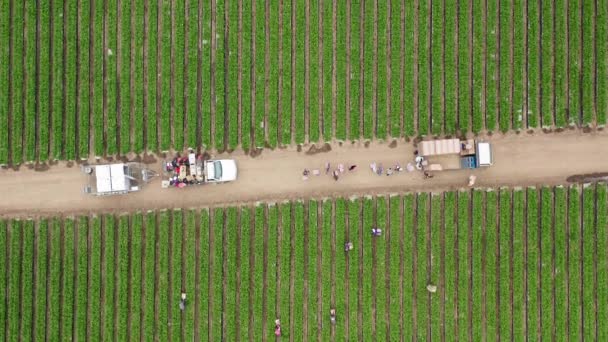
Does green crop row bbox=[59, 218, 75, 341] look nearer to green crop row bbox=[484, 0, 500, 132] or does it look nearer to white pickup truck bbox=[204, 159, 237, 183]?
white pickup truck bbox=[204, 159, 237, 183]

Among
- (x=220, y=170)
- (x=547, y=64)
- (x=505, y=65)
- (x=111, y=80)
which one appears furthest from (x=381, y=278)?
(x=111, y=80)

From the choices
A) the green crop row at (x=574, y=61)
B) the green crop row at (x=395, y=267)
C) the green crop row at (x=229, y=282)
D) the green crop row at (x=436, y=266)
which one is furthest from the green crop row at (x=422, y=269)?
the green crop row at (x=229, y=282)

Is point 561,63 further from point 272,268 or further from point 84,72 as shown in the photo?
point 84,72

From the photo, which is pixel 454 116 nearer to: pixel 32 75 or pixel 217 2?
pixel 217 2

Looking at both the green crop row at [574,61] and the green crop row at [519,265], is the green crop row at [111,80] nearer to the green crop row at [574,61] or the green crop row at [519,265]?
the green crop row at [519,265]

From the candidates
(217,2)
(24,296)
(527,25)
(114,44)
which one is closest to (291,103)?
(217,2)

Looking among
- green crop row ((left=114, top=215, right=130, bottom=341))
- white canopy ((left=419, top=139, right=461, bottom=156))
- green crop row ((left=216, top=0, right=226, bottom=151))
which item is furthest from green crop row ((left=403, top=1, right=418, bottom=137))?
green crop row ((left=114, top=215, right=130, bottom=341))

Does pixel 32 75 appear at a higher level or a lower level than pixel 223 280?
higher

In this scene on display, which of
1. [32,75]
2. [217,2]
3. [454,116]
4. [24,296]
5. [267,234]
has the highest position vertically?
[217,2]
